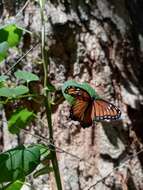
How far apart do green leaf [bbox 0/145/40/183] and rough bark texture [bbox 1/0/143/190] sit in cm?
57

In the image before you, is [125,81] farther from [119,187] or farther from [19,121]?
[19,121]

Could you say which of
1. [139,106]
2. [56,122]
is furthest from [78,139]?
[139,106]

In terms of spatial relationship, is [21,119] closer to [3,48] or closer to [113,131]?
[3,48]

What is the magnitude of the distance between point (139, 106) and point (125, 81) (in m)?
0.09

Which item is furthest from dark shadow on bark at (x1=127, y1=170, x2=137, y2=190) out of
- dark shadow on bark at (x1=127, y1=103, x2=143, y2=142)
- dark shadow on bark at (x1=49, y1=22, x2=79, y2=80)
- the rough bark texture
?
dark shadow on bark at (x1=49, y1=22, x2=79, y2=80)

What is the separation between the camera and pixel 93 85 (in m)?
1.41

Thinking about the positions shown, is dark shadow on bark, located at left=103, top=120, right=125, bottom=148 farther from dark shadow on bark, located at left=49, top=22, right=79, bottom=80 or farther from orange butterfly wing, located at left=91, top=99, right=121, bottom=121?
orange butterfly wing, located at left=91, top=99, right=121, bottom=121

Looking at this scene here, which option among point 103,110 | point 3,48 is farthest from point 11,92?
point 103,110

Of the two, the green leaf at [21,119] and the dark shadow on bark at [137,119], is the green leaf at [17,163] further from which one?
the dark shadow on bark at [137,119]

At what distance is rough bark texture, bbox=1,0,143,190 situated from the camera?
1383 mm

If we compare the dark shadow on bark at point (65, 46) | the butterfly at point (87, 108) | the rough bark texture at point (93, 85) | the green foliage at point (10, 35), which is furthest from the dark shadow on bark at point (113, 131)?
the green foliage at point (10, 35)

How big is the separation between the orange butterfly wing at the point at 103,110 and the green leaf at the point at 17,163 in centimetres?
16

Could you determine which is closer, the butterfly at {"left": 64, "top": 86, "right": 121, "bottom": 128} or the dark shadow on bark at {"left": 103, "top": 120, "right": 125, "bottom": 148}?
the butterfly at {"left": 64, "top": 86, "right": 121, "bottom": 128}

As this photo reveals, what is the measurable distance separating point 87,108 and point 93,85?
0.52m
